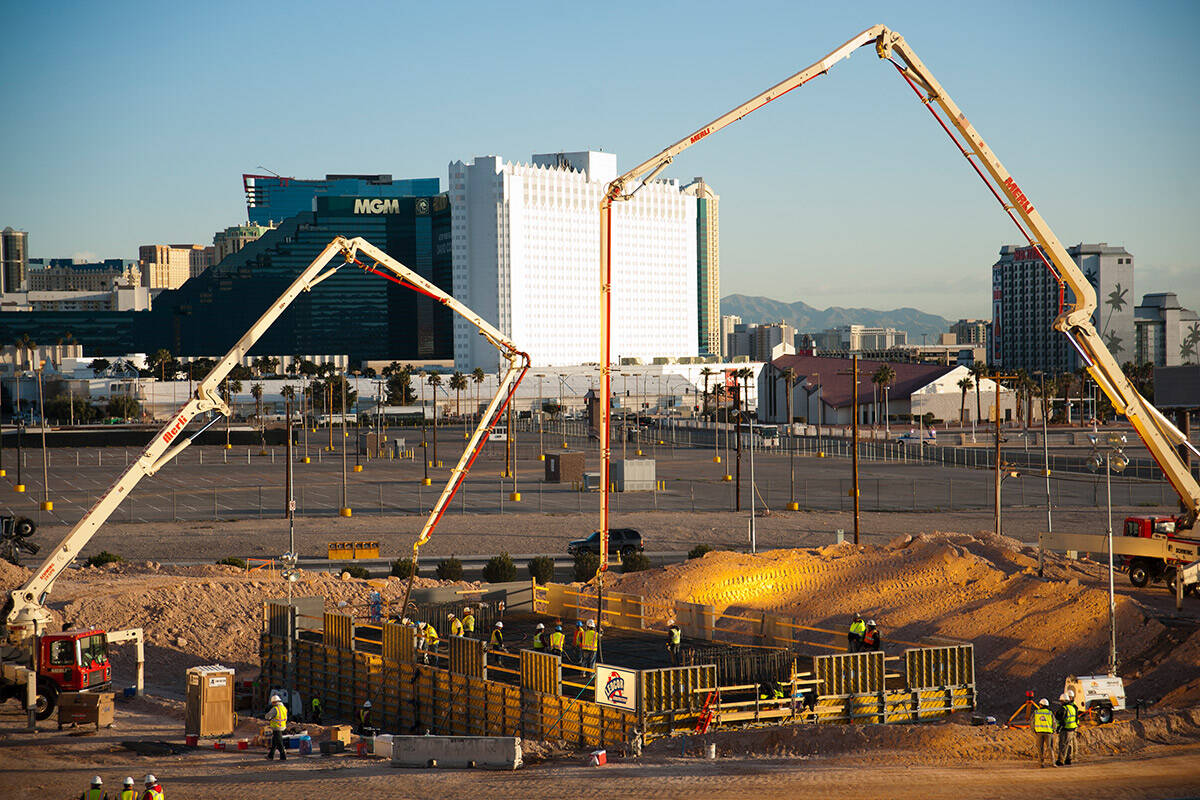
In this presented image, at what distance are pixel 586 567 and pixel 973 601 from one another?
16.7m

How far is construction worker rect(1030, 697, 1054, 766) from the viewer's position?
22.3 metres

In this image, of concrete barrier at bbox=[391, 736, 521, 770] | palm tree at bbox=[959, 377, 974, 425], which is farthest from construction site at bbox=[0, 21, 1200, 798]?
palm tree at bbox=[959, 377, 974, 425]

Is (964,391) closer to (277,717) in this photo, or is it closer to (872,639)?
(872,639)

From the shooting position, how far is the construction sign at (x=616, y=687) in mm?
25641

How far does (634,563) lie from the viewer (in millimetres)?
49062

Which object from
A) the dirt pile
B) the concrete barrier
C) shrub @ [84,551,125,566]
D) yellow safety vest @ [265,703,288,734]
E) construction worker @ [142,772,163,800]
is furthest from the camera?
shrub @ [84,551,125,566]

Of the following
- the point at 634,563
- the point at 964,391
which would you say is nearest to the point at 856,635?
the point at 634,563

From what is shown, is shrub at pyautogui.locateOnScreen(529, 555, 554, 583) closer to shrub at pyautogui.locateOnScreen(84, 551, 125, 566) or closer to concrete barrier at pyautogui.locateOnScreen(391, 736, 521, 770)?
shrub at pyautogui.locateOnScreen(84, 551, 125, 566)

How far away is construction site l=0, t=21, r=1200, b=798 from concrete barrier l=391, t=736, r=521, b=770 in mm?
45

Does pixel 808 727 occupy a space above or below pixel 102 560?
below

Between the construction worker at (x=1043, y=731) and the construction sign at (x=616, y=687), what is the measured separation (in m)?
8.04

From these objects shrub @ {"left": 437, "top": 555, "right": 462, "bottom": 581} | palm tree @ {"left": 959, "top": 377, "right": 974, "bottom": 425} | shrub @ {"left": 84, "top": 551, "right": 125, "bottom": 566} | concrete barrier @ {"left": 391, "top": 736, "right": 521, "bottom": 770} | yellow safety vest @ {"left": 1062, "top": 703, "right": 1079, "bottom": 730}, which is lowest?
concrete barrier @ {"left": 391, "top": 736, "right": 521, "bottom": 770}

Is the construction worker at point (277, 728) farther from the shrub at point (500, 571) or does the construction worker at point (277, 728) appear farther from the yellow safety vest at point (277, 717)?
the shrub at point (500, 571)

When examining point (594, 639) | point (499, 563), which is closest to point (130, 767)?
point (594, 639)
